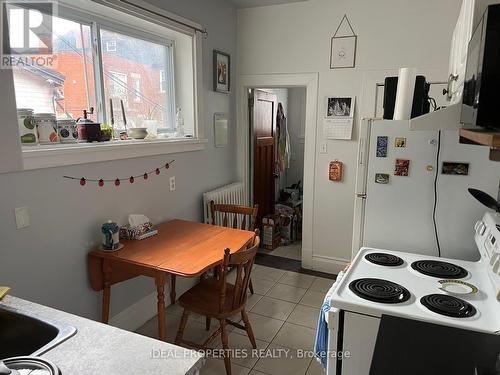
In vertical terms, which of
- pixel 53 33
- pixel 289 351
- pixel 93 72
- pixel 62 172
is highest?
pixel 53 33

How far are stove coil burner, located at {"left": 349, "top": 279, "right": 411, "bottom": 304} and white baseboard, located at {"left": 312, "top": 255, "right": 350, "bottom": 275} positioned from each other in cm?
189

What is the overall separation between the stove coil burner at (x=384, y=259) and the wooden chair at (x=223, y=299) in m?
0.65

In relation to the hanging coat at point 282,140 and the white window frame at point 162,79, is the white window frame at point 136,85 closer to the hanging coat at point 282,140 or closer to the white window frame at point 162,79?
the white window frame at point 162,79

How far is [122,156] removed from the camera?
7.34ft

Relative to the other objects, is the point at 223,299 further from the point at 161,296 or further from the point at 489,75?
the point at 489,75

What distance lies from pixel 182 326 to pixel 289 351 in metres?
0.76

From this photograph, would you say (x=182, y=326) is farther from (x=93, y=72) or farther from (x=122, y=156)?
(x=93, y=72)

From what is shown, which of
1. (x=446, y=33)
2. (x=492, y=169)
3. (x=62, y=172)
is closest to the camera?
(x=492, y=169)

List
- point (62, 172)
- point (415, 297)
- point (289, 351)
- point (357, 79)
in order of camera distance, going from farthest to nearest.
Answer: point (357, 79) → point (289, 351) → point (62, 172) → point (415, 297)

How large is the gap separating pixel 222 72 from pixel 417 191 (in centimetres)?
217

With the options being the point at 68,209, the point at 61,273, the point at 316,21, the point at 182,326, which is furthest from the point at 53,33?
the point at 316,21

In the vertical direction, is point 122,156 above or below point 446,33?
below

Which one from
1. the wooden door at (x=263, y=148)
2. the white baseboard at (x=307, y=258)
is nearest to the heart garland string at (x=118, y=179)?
the wooden door at (x=263, y=148)

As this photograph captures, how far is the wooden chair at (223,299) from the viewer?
6.26 ft
